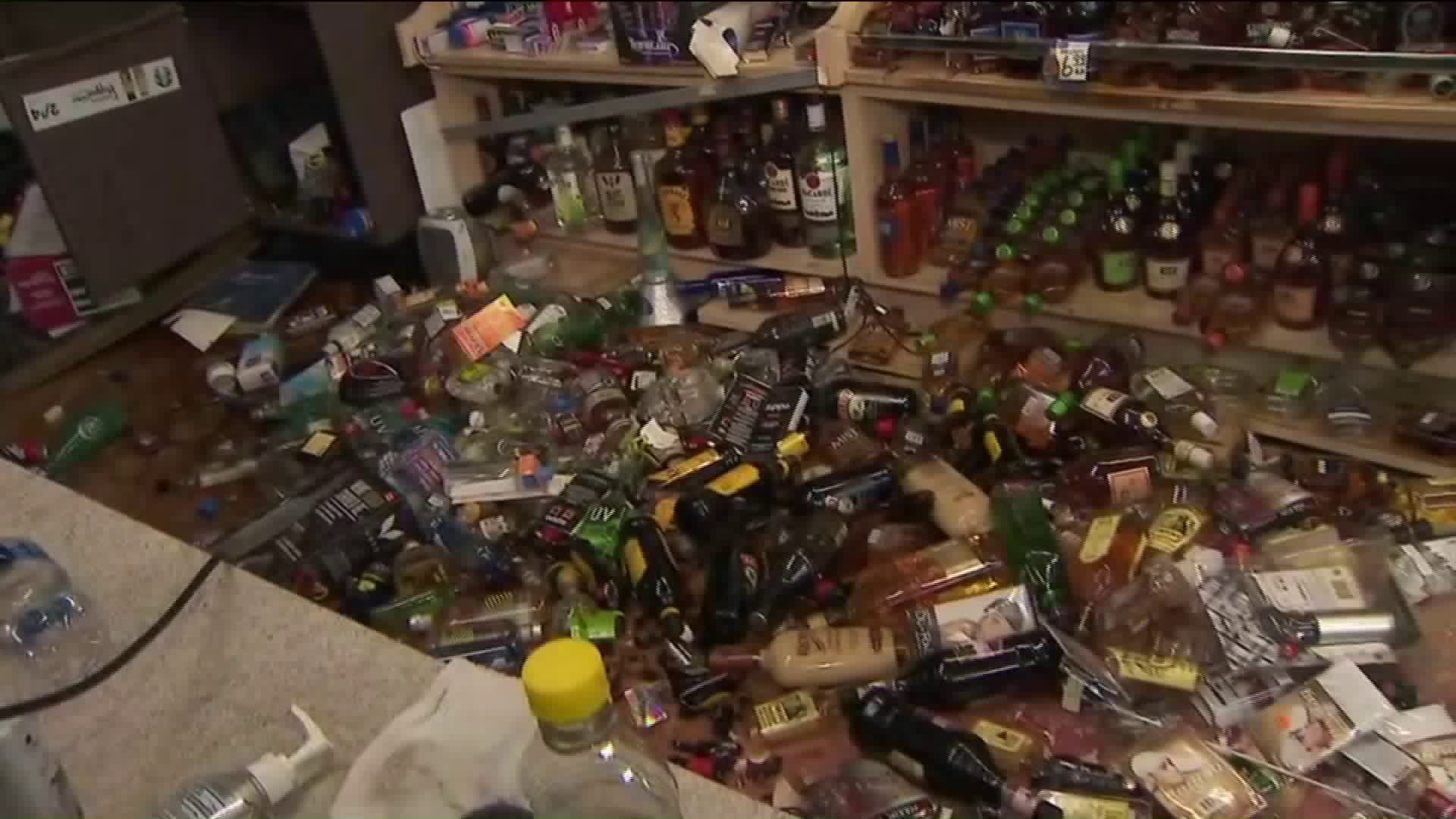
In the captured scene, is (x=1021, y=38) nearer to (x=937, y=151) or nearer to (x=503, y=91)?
(x=937, y=151)

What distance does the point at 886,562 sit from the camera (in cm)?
152

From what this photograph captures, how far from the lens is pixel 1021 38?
1.62m

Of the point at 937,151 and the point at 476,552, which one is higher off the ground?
the point at 937,151

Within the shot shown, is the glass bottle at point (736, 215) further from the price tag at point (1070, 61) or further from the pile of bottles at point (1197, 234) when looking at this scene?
the price tag at point (1070, 61)

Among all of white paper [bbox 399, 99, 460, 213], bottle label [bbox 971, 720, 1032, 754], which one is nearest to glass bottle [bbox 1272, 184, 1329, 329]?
bottle label [bbox 971, 720, 1032, 754]

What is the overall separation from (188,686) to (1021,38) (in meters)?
1.22

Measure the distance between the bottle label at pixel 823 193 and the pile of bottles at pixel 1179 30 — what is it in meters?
0.19

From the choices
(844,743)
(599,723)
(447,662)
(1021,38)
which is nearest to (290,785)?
(447,662)

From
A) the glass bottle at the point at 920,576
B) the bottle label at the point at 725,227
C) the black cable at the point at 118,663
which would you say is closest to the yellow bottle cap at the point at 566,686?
the black cable at the point at 118,663

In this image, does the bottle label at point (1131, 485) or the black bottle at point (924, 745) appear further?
the bottle label at point (1131, 485)

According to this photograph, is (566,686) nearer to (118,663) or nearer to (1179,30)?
(118,663)

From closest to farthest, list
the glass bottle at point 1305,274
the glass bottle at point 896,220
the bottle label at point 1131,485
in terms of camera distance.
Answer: the bottle label at point 1131,485
the glass bottle at point 1305,274
the glass bottle at point 896,220

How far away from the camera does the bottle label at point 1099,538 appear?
4.69 ft

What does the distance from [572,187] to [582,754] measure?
1.53 m
